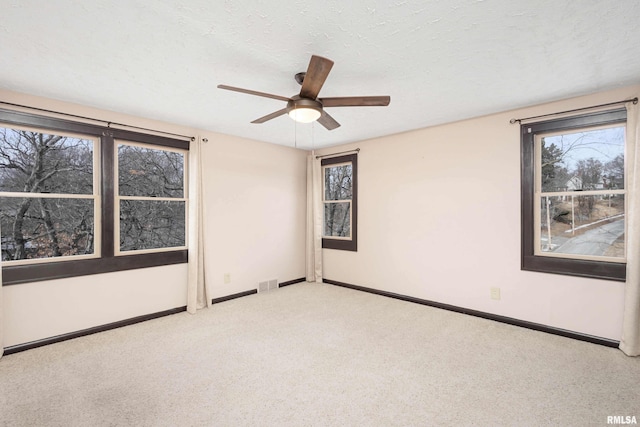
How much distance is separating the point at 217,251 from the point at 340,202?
215 cm

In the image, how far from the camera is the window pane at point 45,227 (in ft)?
9.03

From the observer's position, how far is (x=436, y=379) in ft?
7.36

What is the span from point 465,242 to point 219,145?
138 inches

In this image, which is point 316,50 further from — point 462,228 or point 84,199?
point 84,199

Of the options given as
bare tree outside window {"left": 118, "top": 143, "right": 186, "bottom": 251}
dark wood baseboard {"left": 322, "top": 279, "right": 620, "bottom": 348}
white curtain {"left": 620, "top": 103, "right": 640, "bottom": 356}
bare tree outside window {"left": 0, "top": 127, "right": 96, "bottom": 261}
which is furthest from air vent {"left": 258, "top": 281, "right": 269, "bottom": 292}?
white curtain {"left": 620, "top": 103, "right": 640, "bottom": 356}

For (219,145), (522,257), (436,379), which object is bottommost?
(436,379)

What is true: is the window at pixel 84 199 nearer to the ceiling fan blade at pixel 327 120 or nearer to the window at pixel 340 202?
the ceiling fan blade at pixel 327 120

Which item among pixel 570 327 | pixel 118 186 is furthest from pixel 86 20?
pixel 570 327

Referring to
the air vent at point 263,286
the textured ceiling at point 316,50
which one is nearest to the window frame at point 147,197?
the textured ceiling at point 316,50

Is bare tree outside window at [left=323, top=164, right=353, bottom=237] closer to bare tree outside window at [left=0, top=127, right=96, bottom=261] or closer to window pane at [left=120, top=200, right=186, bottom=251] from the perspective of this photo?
window pane at [left=120, top=200, right=186, bottom=251]

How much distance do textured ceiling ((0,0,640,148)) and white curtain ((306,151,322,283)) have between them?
2.13m

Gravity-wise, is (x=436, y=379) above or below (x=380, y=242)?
below

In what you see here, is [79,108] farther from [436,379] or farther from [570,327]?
[570,327]

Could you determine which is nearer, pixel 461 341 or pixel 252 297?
pixel 461 341
